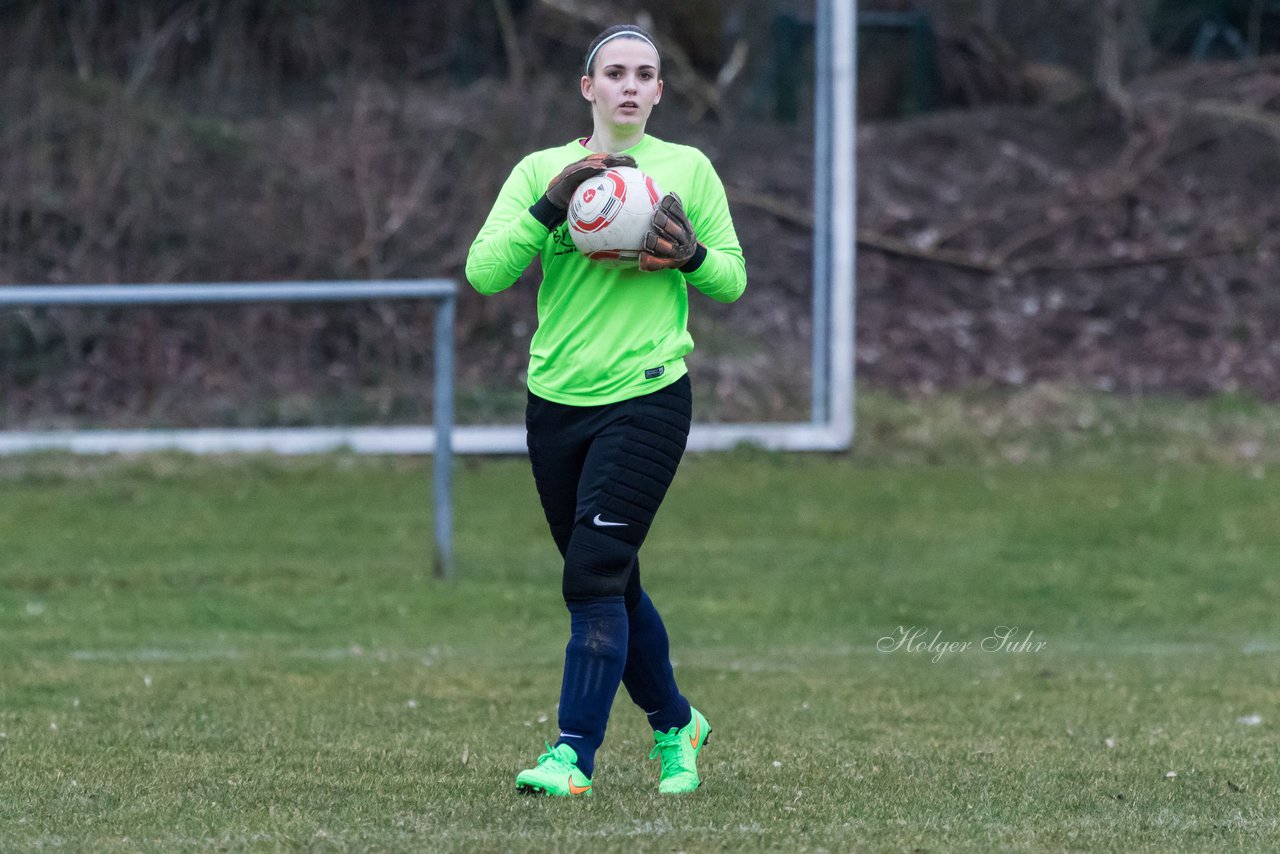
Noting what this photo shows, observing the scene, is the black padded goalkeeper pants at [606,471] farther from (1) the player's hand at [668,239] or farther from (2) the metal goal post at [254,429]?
(2) the metal goal post at [254,429]

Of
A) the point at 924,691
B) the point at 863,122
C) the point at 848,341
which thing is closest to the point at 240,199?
the point at 848,341

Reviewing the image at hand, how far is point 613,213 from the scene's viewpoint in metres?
4.52

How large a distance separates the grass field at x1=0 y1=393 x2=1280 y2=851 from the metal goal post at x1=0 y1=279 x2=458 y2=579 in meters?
0.40

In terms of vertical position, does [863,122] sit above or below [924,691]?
above

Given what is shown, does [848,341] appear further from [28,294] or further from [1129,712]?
[1129,712]

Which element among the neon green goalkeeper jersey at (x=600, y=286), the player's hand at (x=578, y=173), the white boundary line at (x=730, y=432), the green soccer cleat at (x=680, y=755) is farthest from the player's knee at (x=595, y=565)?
the white boundary line at (x=730, y=432)

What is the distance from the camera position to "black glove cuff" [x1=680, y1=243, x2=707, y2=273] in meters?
4.71

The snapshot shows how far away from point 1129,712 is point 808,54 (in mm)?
8244

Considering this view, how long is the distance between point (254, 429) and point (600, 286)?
7636mm

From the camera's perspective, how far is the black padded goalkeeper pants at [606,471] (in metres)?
4.69

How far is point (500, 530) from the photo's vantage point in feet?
37.7

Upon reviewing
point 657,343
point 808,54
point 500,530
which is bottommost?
point 500,530

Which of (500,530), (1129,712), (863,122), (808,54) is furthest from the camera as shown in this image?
(863,122)

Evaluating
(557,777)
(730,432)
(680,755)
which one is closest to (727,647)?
(680,755)
